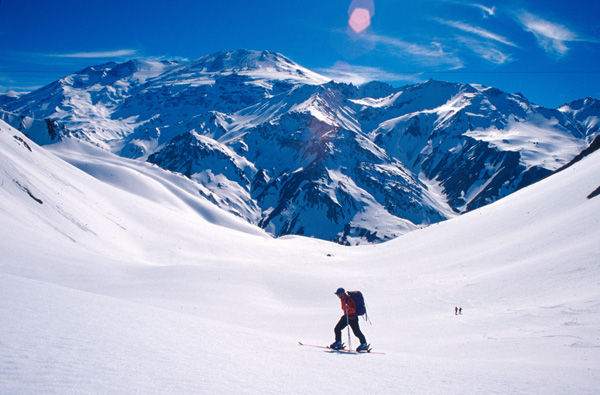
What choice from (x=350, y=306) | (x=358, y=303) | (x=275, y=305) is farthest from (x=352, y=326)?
(x=275, y=305)

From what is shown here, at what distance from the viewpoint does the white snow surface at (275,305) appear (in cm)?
726

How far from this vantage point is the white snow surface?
7.26 metres

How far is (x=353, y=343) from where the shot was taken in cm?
1650

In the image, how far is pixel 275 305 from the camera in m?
24.4

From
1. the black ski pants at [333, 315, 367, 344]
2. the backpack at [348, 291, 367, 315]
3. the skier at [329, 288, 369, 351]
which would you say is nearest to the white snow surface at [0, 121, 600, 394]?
the black ski pants at [333, 315, 367, 344]

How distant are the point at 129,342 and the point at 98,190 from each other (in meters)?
47.9

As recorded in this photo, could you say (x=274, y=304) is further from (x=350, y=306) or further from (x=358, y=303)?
(x=358, y=303)

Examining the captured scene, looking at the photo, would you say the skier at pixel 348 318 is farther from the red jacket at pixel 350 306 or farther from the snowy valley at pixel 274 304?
the snowy valley at pixel 274 304

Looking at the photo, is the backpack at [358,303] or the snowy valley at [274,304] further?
the backpack at [358,303]

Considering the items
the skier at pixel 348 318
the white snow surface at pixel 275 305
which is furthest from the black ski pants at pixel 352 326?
the white snow surface at pixel 275 305

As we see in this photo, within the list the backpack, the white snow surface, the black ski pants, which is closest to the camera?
the white snow surface

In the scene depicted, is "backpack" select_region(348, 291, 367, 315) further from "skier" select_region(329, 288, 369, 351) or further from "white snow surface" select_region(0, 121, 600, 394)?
"white snow surface" select_region(0, 121, 600, 394)

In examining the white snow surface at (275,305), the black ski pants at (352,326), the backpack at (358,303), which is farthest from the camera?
the backpack at (358,303)

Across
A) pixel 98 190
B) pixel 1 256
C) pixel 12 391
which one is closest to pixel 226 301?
pixel 1 256
